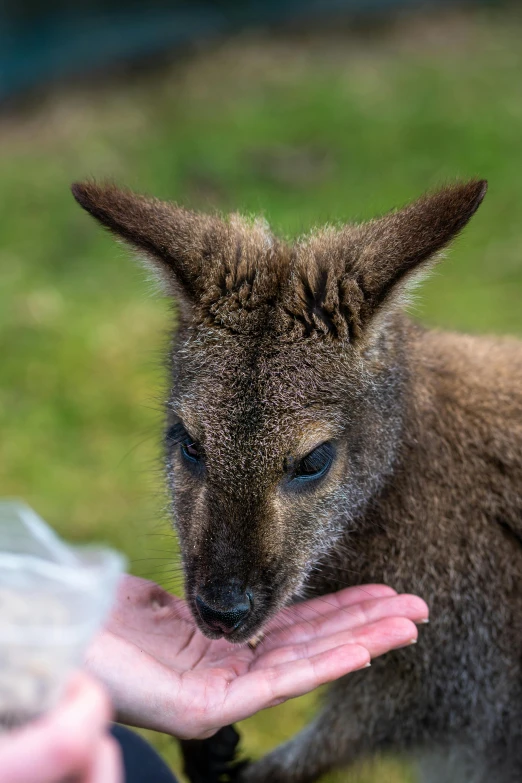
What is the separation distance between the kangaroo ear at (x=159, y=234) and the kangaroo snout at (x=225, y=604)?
0.81 m

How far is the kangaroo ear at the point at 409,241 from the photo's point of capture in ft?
7.77

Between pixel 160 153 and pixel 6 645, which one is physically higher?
pixel 160 153

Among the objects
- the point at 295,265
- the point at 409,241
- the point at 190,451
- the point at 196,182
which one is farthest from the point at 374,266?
the point at 196,182

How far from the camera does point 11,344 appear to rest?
607cm

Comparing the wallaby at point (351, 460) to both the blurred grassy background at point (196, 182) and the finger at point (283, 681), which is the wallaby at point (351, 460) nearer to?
the finger at point (283, 681)

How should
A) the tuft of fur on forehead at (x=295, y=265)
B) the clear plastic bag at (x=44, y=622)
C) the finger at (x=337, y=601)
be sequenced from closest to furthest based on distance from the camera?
the clear plastic bag at (x=44, y=622) < the tuft of fur on forehead at (x=295, y=265) < the finger at (x=337, y=601)

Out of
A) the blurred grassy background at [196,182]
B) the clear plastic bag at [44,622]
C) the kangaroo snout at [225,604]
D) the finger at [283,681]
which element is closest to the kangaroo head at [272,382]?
the kangaroo snout at [225,604]

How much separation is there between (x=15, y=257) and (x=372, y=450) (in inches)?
194

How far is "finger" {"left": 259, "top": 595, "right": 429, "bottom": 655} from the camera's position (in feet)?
8.52

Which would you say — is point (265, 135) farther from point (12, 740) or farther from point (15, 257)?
point (12, 740)

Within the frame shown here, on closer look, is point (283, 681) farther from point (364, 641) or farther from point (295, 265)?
point (295, 265)

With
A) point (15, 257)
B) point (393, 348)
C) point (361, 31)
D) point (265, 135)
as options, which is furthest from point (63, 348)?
point (361, 31)

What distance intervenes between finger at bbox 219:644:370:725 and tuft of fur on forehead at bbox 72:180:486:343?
842mm

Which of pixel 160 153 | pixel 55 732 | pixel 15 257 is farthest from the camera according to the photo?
pixel 160 153
